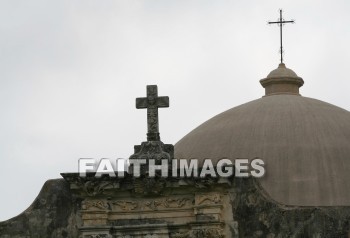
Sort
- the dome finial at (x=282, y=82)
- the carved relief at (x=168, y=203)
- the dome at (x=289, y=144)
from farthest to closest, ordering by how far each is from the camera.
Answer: the dome finial at (x=282, y=82), the dome at (x=289, y=144), the carved relief at (x=168, y=203)

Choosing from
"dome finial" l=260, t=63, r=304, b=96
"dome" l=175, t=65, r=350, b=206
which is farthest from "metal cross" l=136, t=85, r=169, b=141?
"dome finial" l=260, t=63, r=304, b=96

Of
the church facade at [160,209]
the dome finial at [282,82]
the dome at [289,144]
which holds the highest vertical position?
the dome finial at [282,82]

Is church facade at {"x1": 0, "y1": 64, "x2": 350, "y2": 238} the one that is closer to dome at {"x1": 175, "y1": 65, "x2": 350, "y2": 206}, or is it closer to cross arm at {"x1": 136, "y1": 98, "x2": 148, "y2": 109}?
cross arm at {"x1": 136, "y1": 98, "x2": 148, "y2": 109}

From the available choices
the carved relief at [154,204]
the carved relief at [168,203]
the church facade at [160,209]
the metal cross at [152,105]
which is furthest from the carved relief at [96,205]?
the metal cross at [152,105]

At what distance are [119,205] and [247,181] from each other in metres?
2.12

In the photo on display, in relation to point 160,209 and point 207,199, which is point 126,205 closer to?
point 160,209

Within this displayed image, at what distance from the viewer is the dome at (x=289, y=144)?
32.9 meters

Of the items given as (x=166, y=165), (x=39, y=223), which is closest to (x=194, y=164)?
(x=166, y=165)

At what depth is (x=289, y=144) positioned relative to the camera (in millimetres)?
33750

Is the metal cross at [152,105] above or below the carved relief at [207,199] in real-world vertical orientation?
above

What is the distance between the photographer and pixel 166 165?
28.8 meters

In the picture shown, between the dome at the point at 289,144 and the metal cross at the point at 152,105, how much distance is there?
4.04 metres

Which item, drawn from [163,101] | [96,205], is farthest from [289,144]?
[96,205]

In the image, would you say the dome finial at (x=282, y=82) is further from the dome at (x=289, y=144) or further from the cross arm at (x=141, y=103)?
the cross arm at (x=141, y=103)
